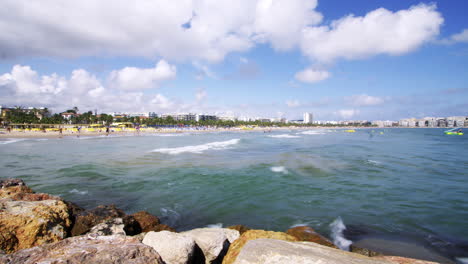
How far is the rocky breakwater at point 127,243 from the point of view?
2977 mm

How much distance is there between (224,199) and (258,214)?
6.05 feet

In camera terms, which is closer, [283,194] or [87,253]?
[87,253]

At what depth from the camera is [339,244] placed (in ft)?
18.8

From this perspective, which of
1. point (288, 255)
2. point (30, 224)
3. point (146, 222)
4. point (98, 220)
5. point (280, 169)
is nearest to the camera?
point (288, 255)

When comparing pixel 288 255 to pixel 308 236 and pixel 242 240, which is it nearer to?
pixel 242 240

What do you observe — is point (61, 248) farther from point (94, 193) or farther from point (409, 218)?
point (409, 218)

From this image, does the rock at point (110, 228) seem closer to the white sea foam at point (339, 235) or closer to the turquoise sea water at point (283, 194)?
the turquoise sea water at point (283, 194)

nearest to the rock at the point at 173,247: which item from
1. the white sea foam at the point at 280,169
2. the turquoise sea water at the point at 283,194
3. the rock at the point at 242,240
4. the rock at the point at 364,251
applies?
the rock at the point at 242,240

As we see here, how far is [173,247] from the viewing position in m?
3.77

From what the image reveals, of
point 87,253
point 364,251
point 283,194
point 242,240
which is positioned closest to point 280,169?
point 283,194

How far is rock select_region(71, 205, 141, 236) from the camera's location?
5.02 metres

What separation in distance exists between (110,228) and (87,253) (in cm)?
191

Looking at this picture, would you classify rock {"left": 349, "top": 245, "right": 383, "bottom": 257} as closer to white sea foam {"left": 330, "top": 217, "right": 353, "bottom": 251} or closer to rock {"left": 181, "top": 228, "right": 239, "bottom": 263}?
white sea foam {"left": 330, "top": 217, "right": 353, "bottom": 251}

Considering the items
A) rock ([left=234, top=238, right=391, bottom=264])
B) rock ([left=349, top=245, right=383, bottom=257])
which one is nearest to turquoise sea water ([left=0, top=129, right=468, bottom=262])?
rock ([left=349, top=245, right=383, bottom=257])
